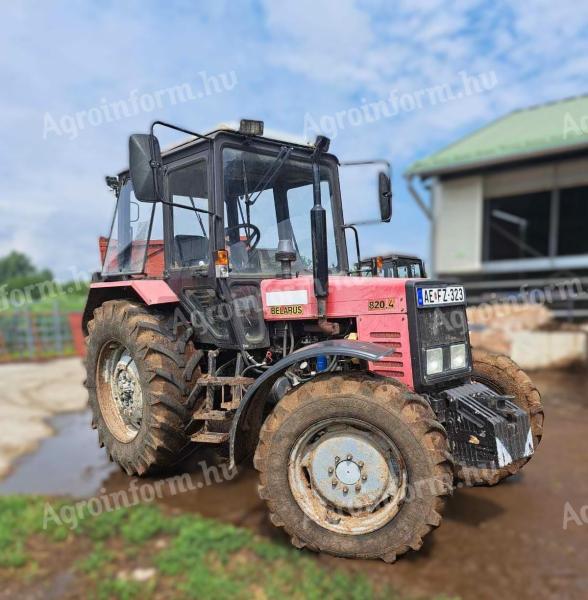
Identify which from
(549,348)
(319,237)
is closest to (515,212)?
(549,348)

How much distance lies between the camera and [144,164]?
99.7 inches

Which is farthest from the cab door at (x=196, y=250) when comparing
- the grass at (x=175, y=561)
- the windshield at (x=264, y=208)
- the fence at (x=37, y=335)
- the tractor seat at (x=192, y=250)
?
the fence at (x=37, y=335)

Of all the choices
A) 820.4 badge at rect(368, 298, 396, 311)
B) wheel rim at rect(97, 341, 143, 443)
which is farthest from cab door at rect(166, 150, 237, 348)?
820.4 badge at rect(368, 298, 396, 311)

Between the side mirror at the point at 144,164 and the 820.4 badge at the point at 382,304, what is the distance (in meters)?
1.32

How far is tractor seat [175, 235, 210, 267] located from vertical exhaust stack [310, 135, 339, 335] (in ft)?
2.85

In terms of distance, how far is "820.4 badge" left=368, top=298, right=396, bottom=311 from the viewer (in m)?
2.67

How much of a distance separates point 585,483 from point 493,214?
7.21 m

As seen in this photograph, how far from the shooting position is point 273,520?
2.34 metres

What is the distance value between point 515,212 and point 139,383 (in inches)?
505

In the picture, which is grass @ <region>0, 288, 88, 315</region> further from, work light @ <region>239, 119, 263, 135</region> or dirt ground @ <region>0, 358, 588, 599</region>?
work light @ <region>239, 119, 263, 135</region>

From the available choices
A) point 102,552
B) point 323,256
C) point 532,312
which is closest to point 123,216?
point 323,256

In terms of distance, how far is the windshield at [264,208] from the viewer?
304cm

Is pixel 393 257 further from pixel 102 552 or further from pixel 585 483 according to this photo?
pixel 102 552

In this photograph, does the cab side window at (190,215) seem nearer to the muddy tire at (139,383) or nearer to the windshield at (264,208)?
the windshield at (264,208)
